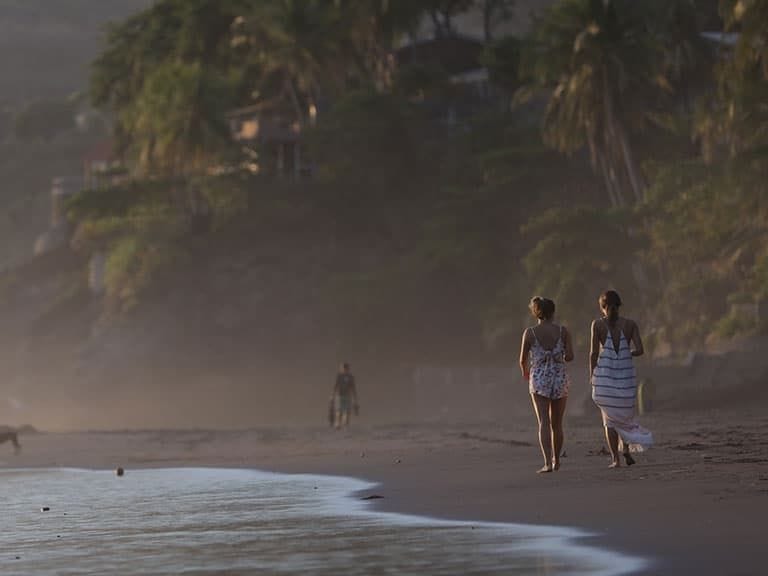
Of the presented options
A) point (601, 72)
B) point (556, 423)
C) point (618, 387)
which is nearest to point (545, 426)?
point (556, 423)

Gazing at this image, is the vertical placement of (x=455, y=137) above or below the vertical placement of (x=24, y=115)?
below

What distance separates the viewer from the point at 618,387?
14.9 metres

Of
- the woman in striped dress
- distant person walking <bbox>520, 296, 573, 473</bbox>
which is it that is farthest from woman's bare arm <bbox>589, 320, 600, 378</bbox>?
distant person walking <bbox>520, 296, 573, 473</bbox>

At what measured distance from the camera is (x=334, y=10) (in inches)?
2672

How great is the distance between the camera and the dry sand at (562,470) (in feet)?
33.5

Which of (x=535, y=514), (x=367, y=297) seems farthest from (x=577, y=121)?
(x=535, y=514)

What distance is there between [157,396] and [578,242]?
2014 cm

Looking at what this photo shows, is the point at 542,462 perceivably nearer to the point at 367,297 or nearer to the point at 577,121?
the point at 577,121

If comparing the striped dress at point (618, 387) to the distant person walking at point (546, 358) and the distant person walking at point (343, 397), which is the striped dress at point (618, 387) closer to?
the distant person walking at point (546, 358)

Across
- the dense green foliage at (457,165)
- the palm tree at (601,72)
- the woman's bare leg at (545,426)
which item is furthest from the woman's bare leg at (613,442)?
the palm tree at (601,72)

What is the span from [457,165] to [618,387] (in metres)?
46.2

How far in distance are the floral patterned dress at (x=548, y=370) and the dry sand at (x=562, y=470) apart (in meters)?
0.79

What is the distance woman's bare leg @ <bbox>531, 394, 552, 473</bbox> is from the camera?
49.9 ft

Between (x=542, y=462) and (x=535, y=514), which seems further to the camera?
(x=542, y=462)
